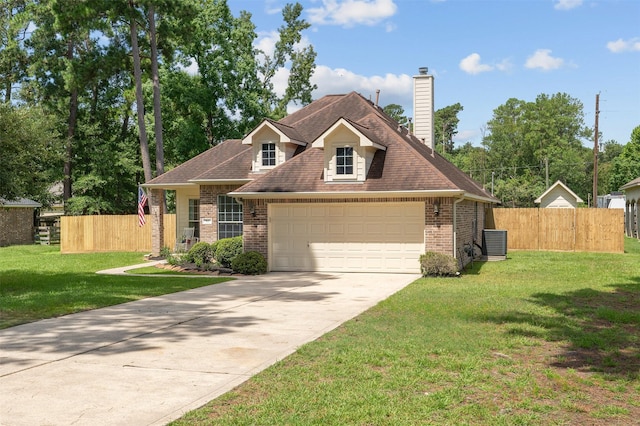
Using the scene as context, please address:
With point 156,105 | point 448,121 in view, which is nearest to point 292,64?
point 156,105

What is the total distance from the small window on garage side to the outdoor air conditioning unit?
1017 cm

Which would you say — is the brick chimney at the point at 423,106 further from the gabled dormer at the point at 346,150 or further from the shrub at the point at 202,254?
the shrub at the point at 202,254

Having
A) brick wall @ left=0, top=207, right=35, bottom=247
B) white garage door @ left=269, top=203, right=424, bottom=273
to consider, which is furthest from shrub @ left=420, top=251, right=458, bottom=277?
brick wall @ left=0, top=207, right=35, bottom=247

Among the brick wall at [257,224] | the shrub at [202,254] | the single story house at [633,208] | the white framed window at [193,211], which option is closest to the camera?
the brick wall at [257,224]

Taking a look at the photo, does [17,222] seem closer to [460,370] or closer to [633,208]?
[460,370]

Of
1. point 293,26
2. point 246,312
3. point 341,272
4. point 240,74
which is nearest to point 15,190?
point 246,312

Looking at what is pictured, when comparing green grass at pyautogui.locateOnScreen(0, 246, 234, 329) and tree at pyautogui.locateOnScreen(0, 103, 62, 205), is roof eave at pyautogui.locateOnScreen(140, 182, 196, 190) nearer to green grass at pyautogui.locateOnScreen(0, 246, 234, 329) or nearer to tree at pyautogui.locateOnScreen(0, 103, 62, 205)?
green grass at pyautogui.locateOnScreen(0, 246, 234, 329)

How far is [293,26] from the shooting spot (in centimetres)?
4362

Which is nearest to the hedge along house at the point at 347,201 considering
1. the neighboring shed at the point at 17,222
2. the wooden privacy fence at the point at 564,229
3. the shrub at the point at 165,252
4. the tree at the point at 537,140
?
the shrub at the point at 165,252

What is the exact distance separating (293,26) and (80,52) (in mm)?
15066

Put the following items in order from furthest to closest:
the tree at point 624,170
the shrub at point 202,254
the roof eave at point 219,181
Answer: the tree at point 624,170
the roof eave at point 219,181
the shrub at point 202,254

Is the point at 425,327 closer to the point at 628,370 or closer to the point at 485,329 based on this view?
the point at 485,329

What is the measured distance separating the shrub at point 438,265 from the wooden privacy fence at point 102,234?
693 inches

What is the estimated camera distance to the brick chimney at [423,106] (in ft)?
78.7
